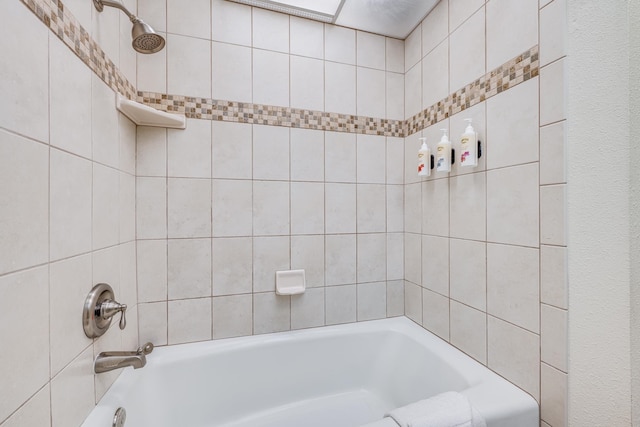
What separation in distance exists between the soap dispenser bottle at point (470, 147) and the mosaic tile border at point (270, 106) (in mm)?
153

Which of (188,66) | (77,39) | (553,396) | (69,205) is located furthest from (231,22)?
(553,396)

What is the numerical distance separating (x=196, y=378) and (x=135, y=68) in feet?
5.00

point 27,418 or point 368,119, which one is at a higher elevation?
point 368,119

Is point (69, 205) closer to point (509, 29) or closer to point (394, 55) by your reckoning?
point (509, 29)

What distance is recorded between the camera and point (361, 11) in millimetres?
1485

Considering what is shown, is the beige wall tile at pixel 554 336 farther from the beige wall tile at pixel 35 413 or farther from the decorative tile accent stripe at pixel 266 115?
the beige wall tile at pixel 35 413

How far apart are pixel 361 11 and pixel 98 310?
6.00 ft

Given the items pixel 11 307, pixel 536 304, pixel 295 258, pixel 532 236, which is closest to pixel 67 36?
pixel 11 307

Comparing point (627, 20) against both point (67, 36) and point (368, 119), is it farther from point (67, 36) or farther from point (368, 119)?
point (67, 36)

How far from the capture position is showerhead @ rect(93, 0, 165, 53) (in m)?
0.97

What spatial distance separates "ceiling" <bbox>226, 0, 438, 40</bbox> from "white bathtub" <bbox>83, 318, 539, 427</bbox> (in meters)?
1.78

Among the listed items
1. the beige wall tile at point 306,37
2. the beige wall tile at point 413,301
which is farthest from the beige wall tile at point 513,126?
the beige wall tile at point 306,37

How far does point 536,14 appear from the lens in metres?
0.96

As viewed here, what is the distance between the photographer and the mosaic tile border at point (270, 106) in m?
0.81
